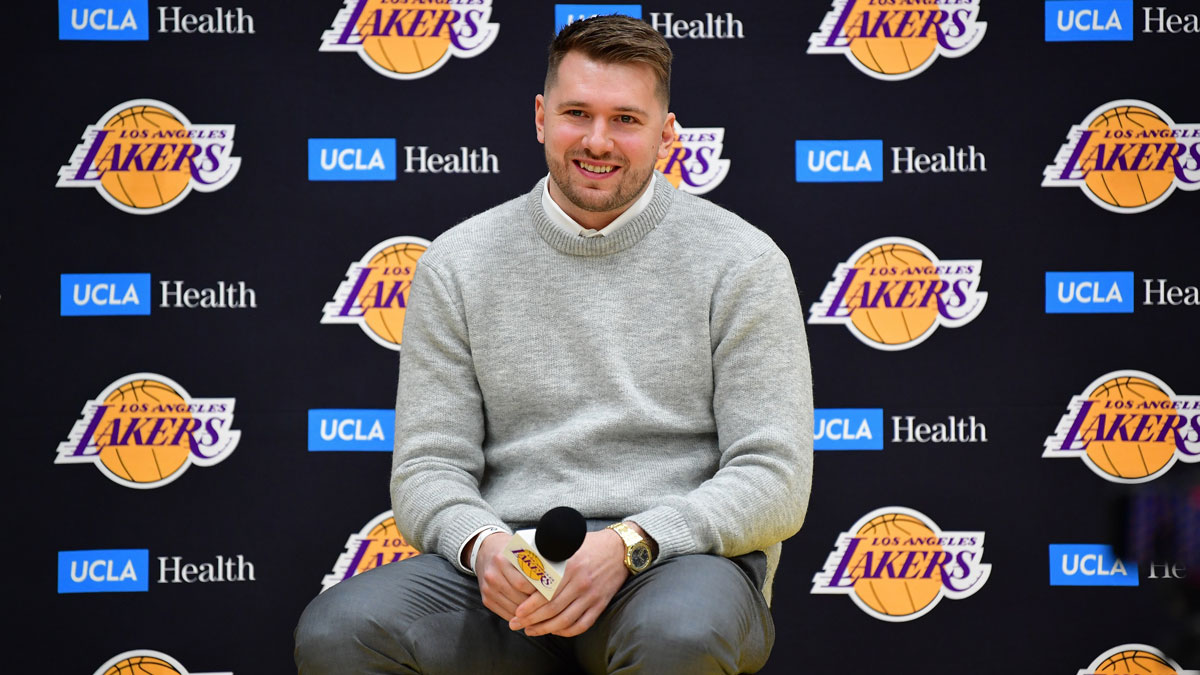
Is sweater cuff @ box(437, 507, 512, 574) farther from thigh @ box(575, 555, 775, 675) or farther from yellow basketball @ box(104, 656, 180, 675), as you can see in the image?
yellow basketball @ box(104, 656, 180, 675)

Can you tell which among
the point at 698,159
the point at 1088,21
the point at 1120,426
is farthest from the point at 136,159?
the point at 1120,426

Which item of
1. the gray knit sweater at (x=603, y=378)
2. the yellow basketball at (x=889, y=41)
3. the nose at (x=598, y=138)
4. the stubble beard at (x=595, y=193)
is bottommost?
the gray knit sweater at (x=603, y=378)

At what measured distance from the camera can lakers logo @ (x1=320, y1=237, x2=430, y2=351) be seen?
2666 millimetres

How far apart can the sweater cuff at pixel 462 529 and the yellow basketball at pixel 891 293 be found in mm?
1317

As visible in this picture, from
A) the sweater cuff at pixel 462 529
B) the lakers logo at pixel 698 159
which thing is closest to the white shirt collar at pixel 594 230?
the sweater cuff at pixel 462 529

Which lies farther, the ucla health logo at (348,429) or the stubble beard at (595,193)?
the ucla health logo at (348,429)

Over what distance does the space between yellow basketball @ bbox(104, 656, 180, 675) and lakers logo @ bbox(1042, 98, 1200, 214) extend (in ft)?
7.86

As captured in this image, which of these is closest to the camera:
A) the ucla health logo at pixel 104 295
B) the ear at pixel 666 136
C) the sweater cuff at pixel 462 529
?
the sweater cuff at pixel 462 529

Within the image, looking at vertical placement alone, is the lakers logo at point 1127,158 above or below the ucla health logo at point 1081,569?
above

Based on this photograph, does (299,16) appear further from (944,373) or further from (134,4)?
(944,373)

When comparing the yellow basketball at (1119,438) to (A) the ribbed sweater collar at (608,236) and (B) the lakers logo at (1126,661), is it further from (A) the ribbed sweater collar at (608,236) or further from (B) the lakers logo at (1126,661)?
(A) the ribbed sweater collar at (608,236)

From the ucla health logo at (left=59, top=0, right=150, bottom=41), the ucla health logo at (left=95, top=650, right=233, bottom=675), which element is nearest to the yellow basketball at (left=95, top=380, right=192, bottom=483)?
the ucla health logo at (left=95, top=650, right=233, bottom=675)

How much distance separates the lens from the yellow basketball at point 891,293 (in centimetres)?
267

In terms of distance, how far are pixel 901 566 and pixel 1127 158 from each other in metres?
1.12
